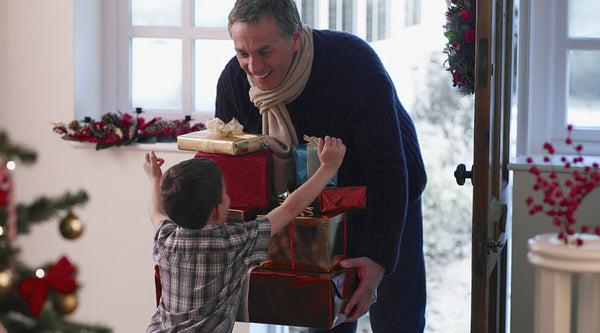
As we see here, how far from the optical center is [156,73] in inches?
120

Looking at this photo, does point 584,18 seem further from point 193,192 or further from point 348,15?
point 193,192

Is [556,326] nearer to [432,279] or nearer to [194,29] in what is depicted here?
[432,279]

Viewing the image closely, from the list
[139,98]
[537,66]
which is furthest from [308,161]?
[139,98]

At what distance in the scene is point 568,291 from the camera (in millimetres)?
1008

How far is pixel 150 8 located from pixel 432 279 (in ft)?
5.65

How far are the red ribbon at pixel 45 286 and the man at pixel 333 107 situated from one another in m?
0.92

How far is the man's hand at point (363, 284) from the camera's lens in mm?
1619

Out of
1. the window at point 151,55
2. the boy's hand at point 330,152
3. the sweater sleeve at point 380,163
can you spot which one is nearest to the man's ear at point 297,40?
the sweater sleeve at point 380,163

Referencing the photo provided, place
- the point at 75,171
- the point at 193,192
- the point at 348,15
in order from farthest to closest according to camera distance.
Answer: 1. the point at 75,171
2. the point at 348,15
3. the point at 193,192

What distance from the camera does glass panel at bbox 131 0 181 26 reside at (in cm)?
299

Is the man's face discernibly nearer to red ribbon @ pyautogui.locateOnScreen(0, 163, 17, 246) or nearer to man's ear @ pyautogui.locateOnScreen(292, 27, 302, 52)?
man's ear @ pyautogui.locateOnScreen(292, 27, 302, 52)

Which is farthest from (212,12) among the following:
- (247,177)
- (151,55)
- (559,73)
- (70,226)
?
(70,226)

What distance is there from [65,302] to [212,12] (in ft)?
7.68

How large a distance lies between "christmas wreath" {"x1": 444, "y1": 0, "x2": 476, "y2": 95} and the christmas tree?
164cm
